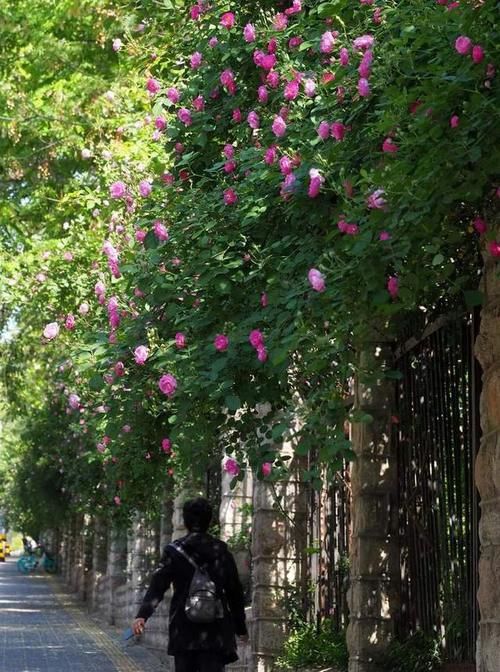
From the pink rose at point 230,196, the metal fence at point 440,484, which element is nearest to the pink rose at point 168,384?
the pink rose at point 230,196

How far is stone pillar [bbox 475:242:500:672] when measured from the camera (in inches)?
→ 258

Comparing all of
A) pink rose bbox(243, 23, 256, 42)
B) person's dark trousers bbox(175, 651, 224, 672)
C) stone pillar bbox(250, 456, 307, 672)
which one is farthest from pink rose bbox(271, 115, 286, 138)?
stone pillar bbox(250, 456, 307, 672)

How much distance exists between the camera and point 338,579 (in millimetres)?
11883

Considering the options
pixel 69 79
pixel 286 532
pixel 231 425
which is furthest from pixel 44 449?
pixel 231 425

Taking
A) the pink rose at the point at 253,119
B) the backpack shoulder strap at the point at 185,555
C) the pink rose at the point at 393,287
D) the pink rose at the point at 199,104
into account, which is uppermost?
the pink rose at the point at 199,104

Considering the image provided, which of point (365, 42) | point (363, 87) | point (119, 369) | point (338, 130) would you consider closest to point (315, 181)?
point (338, 130)

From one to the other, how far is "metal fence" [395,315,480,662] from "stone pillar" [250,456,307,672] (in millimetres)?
3228

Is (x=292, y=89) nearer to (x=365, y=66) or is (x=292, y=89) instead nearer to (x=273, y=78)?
(x=273, y=78)

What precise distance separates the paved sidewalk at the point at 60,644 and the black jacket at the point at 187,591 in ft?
27.3

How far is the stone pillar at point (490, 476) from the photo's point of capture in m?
6.56

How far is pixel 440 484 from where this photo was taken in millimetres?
9062

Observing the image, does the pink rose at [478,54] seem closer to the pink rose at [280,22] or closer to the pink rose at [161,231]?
the pink rose at [280,22]

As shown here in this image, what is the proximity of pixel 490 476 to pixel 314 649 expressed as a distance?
5.37 meters

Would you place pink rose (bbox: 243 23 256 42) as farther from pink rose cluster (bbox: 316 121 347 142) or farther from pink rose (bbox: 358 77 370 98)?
pink rose (bbox: 358 77 370 98)
